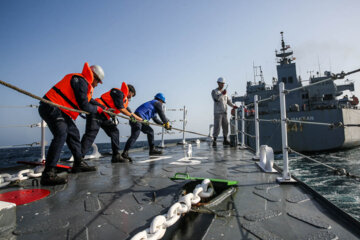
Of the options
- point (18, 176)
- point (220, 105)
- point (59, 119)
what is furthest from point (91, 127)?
point (220, 105)

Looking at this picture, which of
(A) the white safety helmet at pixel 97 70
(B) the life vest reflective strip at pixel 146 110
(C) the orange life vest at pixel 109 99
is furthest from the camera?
(B) the life vest reflective strip at pixel 146 110

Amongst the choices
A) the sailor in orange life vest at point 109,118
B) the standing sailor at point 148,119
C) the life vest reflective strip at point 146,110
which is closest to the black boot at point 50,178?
the sailor in orange life vest at point 109,118

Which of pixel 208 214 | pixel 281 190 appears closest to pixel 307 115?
pixel 281 190

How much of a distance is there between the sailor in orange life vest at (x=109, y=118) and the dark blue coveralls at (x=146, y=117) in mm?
405

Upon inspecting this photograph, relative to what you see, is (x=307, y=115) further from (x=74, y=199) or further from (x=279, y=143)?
(x=74, y=199)

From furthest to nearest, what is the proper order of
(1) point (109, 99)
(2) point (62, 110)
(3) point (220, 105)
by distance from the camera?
(3) point (220, 105) → (1) point (109, 99) → (2) point (62, 110)

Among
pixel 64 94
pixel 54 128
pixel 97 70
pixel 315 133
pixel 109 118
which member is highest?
pixel 97 70

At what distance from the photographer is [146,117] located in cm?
527

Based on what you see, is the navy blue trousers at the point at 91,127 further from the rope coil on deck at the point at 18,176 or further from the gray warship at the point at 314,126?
the gray warship at the point at 314,126

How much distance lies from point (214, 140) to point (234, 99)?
20.7 meters

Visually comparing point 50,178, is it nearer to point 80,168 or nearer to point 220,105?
point 80,168

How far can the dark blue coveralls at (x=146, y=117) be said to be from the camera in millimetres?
4984

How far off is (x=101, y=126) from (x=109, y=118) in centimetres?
33

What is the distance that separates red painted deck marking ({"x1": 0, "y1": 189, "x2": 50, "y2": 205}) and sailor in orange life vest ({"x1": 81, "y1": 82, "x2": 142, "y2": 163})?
153 cm
